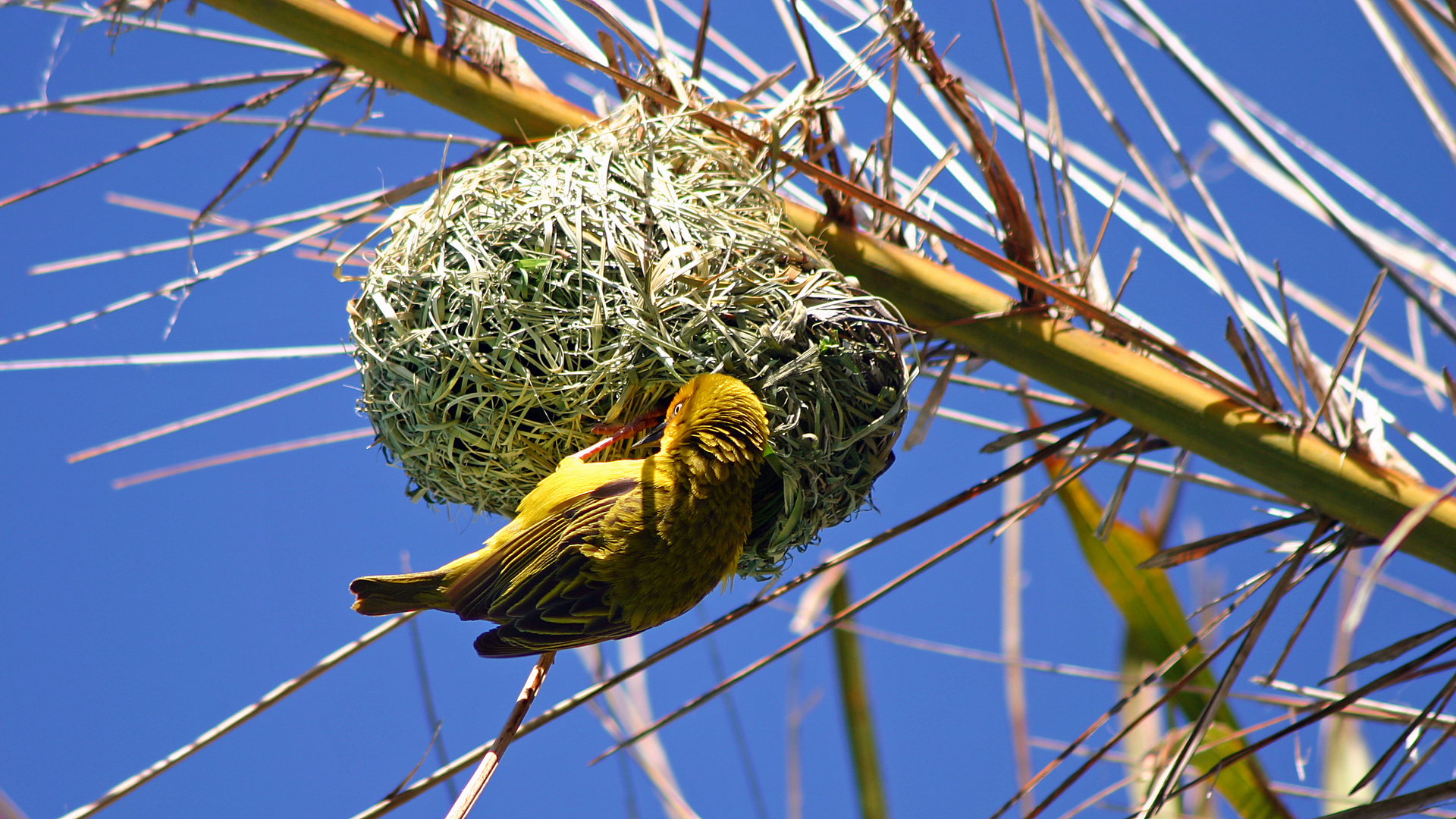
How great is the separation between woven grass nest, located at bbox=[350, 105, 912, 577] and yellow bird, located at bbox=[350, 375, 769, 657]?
11 centimetres

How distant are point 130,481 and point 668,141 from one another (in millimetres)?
1343

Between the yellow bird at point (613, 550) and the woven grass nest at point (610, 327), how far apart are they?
0.35ft

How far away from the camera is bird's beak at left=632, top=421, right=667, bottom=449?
145 cm

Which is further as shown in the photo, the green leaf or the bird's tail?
the green leaf

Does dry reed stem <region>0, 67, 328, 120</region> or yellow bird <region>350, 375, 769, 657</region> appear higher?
dry reed stem <region>0, 67, 328, 120</region>

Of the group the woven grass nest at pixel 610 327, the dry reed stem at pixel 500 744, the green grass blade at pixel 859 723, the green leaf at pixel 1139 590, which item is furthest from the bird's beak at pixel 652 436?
the green leaf at pixel 1139 590

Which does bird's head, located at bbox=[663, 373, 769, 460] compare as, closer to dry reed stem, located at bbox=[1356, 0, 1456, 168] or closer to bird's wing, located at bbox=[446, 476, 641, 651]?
bird's wing, located at bbox=[446, 476, 641, 651]

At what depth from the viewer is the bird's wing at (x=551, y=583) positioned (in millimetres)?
1288

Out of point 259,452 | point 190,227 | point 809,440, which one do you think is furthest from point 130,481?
point 809,440

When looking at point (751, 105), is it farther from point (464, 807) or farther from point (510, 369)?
point (464, 807)

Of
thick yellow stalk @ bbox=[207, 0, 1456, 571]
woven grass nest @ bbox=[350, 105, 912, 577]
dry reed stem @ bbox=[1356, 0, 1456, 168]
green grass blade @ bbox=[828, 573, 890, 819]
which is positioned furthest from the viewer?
green grass blade @ bbox=[828, 573, 890, 819]

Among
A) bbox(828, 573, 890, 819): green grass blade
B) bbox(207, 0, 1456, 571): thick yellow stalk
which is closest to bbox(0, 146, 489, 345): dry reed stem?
bbox(207, 0, 1456, 571): thick yellow stalk

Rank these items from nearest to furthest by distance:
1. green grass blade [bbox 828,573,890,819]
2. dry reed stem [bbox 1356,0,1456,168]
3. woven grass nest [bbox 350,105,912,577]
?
dry reed stem [bbox 1356,0,1456,168], woven grass nest [bbox 350,105,912,577], green grass blade [bbox 828,573,890,819]

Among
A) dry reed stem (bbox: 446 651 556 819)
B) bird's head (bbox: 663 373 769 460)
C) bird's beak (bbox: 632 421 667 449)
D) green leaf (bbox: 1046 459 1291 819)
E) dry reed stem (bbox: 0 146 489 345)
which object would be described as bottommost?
green leaf (bbox: 1046 459 1291 819)
